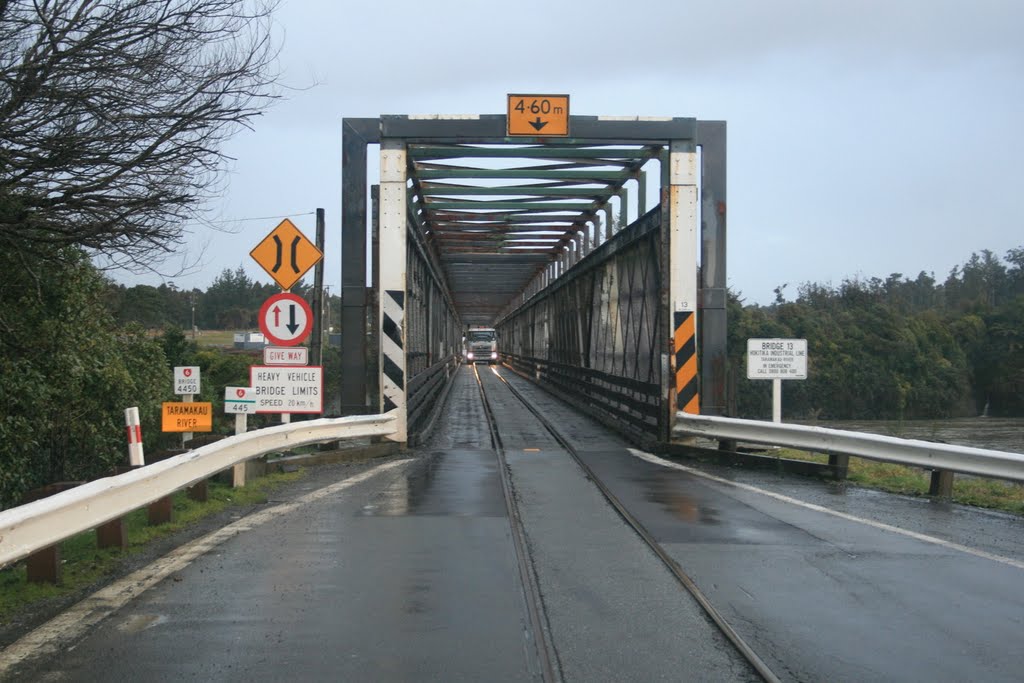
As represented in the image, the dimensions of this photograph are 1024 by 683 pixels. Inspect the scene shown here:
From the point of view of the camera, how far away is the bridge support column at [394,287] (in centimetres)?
1464

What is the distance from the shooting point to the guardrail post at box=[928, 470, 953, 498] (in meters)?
10.2

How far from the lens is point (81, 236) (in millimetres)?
8734

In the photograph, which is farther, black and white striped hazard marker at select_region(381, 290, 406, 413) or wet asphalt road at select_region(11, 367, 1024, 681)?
black and white striped hazard marker at select_region(381, 290, 406, 413)

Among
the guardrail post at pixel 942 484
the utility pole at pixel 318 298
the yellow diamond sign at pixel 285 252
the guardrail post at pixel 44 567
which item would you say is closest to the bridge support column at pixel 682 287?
the guardrail post at pixel 942 484

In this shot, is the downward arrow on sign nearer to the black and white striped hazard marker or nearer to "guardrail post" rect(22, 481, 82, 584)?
the black and white striped hazard marker

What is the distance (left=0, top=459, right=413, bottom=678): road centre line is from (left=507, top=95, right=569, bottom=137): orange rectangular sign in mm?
7785

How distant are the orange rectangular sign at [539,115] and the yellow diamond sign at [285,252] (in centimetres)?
384

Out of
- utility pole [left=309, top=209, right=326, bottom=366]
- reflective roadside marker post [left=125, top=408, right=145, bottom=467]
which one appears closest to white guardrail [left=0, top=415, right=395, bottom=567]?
reflective roadside marker post [left=125, top=408, right=145, bottom=467]

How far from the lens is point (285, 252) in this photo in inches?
503

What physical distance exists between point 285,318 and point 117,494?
580 centimetres

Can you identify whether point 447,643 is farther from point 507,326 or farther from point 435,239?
point 507,326

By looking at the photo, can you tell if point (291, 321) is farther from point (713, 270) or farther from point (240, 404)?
point (713, 270)

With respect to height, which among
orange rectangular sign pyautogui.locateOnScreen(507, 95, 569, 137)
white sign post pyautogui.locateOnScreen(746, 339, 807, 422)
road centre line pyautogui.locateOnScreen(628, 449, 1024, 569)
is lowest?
road centre line pyautogui.locateOnScreen(628, 449, 1024, 569)

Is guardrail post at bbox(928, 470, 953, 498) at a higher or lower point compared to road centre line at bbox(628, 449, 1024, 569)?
higher
